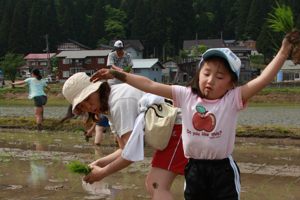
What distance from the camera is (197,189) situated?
1.99 meters

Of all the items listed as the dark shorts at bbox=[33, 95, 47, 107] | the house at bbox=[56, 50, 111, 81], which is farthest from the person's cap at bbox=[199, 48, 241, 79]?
the house at bbox=[56, 50, 111, 81]

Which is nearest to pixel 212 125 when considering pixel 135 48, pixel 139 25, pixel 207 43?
pixel 135 48

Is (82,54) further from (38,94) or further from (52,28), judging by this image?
(38,94)

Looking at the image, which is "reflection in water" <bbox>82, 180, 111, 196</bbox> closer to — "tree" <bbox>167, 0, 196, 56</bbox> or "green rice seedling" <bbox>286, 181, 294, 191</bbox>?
"green rice seedling" <bbox>286, 181, 294, 191</bbox>

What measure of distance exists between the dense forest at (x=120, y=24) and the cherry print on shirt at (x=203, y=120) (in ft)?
215

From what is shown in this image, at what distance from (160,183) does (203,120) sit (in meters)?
0.67

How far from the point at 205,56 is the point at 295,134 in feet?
15.0

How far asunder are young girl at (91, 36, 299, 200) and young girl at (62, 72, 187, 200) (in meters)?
0.30

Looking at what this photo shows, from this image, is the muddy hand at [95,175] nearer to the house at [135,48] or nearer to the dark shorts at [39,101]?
the dark shorts at [39,101]

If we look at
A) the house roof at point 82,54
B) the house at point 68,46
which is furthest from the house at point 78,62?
the house at point 68,46

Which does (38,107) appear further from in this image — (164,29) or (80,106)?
(164,29)

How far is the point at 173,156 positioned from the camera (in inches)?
92.7

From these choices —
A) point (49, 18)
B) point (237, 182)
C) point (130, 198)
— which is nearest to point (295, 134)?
point (130, 198)

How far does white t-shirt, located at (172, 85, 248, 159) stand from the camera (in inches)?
76.0
